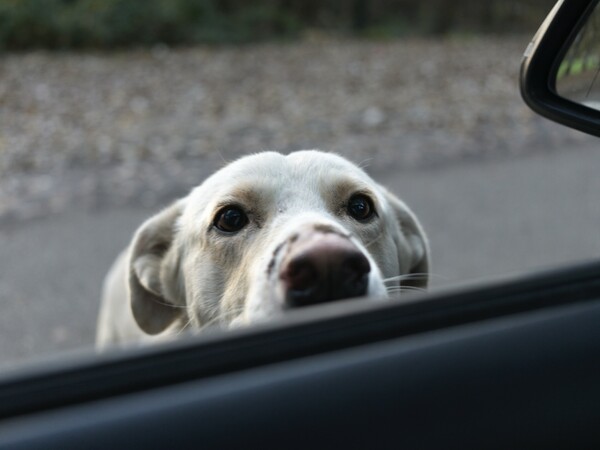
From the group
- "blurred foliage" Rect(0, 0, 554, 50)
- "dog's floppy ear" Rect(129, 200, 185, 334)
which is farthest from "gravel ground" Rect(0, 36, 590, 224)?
"dog's floppy ear" Rect(129, 200, 185, 334)

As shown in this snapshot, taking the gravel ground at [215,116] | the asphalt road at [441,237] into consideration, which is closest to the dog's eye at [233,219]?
the asphalt road at [441,237]

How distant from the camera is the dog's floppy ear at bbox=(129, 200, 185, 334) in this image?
2.95 meters

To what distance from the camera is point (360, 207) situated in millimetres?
2688

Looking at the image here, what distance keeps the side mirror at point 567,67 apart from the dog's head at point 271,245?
68cm

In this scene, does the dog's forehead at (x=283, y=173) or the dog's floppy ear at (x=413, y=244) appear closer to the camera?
the dog's forehead at (x=283, y=173)

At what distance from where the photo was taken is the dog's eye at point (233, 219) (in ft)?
8.50

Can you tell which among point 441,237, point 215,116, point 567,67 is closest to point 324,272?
point 567,67

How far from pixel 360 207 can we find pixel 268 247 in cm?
55

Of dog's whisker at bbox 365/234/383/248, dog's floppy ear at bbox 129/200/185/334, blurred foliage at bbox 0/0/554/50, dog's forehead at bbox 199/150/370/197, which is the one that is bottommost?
blurred foliage at bbox 0/0/554/50

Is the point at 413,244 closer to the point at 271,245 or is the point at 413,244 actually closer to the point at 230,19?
the point at 271,245

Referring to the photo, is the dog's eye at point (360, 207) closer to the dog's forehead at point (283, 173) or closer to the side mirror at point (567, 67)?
the dog's forehead at point (283, 173)

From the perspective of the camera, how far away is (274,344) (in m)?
1.23

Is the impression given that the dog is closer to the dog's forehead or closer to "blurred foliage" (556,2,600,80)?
the dog's forehead

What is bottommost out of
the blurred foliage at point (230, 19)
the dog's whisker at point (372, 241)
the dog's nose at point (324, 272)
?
the blurred foliage at point (230, 19)
